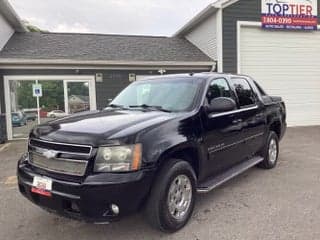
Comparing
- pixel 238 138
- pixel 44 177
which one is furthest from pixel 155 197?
pixel 238 138

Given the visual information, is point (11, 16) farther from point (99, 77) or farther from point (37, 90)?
point (99, 77)

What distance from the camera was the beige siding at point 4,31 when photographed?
1198 cm

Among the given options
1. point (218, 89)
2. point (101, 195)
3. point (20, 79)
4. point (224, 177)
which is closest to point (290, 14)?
point (218, 89)

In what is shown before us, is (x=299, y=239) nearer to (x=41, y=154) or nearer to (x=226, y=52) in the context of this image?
(x=41, y=154)

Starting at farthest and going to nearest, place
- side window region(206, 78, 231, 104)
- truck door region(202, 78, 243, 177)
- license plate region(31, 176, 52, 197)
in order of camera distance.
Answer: side window region(206, 78, 231, 104) → truck door region(202, 78, 243, 177) → license plate region(31, 176, 52, 197)

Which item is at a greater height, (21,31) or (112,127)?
(21,31)

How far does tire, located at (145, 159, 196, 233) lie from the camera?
333cm

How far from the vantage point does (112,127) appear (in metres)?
3.35

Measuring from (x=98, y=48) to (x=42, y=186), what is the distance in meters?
11.1

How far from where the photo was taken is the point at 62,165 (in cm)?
325

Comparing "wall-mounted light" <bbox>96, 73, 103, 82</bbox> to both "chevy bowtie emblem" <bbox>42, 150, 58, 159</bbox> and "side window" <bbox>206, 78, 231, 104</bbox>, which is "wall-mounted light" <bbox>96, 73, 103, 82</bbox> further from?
"chevy bowtie emblem" <bbox>42, 150, 58, 159</bbox>

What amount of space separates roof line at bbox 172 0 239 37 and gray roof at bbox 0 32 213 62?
2.17 ft

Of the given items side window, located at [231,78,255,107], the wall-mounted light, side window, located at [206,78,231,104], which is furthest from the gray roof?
Answer: side window, located at [206,78,231,104]

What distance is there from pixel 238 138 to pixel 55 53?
9.43m
